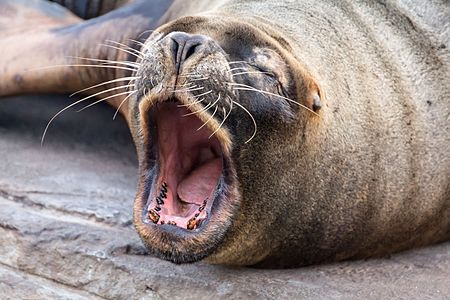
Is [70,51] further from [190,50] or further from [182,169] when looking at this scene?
[190,50]

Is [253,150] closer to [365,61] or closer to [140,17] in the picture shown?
[365,61]

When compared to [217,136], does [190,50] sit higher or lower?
higher

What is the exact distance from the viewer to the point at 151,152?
358 cm

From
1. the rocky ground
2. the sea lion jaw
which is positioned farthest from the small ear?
the rocky ground

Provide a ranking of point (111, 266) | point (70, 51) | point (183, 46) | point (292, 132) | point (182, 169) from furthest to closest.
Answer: point (70, 51) < point (111, 266) < point (182, 169) < point (292, 132) < point (183, 46)

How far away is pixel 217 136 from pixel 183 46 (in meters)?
0.33

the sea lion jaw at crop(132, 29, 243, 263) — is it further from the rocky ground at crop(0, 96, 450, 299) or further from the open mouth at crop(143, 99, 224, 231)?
the rocky ground at crop(0, 96, 450, 299)

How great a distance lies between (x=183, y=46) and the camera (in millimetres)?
3303

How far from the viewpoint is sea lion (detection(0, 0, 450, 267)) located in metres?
3.36

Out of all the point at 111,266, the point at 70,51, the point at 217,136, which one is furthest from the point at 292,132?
the point at 70,51

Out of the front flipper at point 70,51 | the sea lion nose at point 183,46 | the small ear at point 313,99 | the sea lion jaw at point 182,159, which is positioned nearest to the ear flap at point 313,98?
the small ear at point 313,99

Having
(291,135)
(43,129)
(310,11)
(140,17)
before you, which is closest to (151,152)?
(291,135)

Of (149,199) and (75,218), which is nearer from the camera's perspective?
(149,199)

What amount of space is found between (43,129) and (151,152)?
2.28 metres
